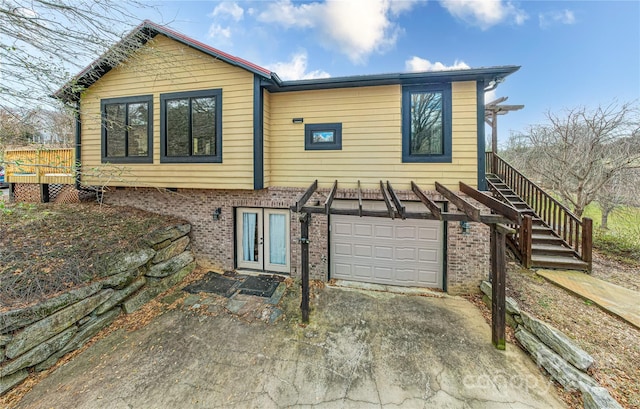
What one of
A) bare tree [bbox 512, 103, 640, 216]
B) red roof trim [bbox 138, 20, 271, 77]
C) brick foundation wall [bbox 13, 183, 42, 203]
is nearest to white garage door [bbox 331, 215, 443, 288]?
red roof trim [bbox 138, 20, 271, 77]

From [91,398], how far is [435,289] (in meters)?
6.66

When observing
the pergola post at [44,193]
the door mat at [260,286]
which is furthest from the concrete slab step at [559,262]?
the pergola post at [44,193]

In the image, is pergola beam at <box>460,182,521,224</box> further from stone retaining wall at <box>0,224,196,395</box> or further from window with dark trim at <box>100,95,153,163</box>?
window with dark trim at <box>100,95,153,163</box>

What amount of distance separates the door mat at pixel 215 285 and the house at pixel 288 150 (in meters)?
→ 0.58

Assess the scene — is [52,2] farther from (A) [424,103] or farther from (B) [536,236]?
(B) [536,236]

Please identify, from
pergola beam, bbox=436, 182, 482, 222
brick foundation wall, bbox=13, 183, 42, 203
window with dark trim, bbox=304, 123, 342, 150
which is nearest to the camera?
pergola beam, bbox=436, 182, 482, 222

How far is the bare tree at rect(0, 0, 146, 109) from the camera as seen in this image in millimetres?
3307

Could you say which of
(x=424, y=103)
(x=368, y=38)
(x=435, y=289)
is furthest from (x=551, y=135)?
(x=368, y=38)

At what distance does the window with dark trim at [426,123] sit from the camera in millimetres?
5520

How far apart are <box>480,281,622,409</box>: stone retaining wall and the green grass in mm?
5730

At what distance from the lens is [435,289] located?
584cm

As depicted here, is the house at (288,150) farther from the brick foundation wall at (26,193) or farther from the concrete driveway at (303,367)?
the brick foundation wall at (26,193)

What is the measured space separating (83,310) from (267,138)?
5058 mm

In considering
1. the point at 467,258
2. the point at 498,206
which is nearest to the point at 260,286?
the point at 467,258
